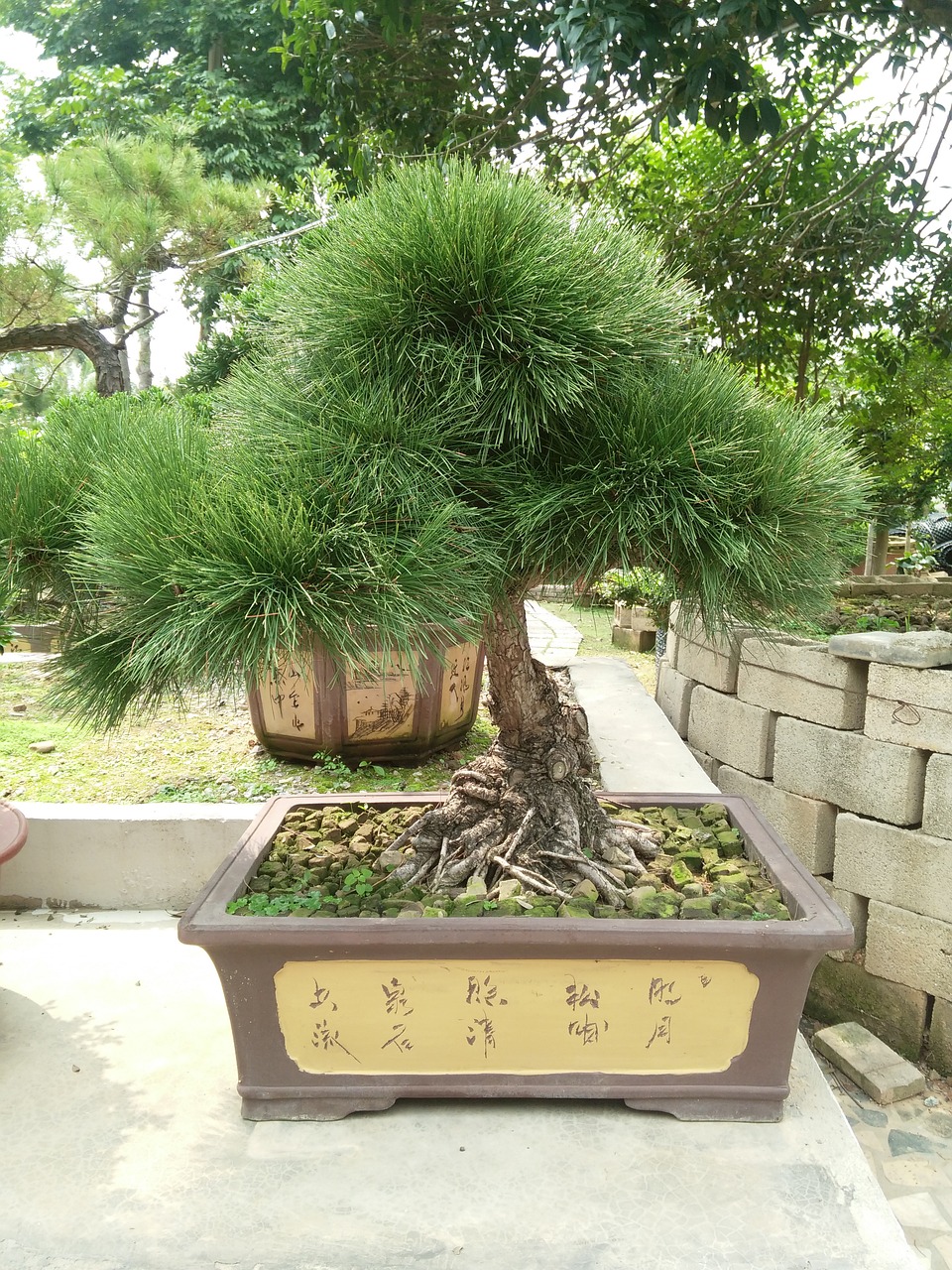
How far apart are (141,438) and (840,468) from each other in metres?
1.05

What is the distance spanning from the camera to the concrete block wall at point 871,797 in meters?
2.15

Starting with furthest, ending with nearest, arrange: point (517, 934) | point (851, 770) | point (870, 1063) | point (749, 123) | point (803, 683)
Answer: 1. point (803, 683)
2. point (851, 770)
3. point (870, 1063)
4. point (749, 123)
5. point (517, 934)

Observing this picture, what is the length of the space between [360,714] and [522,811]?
94cm

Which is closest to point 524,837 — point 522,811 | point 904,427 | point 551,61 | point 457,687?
point 522,811

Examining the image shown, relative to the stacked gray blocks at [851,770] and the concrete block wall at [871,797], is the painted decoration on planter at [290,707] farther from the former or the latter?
the stacked gray blocks at [851,770]

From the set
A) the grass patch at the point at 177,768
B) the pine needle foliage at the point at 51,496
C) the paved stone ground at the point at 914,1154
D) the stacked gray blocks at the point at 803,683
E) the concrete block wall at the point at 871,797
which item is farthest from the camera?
the grass patch at the point at 177,768

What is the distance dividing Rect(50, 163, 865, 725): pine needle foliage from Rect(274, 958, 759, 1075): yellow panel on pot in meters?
0.56

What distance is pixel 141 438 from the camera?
4.04 ft

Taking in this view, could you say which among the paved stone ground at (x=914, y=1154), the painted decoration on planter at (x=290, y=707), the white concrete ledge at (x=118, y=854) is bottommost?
the paved stone ground at (x=914, y=1154)

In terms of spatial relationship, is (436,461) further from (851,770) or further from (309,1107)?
A: (851,770)

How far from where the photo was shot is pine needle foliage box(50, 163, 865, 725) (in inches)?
42.5

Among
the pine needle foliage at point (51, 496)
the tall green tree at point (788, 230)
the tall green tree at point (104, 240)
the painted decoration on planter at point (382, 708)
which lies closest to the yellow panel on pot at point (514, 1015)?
the pine needle foliage at point (51, 496)

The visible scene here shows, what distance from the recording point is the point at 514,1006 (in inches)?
55.0

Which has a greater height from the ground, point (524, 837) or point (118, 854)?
point (524, 837)
